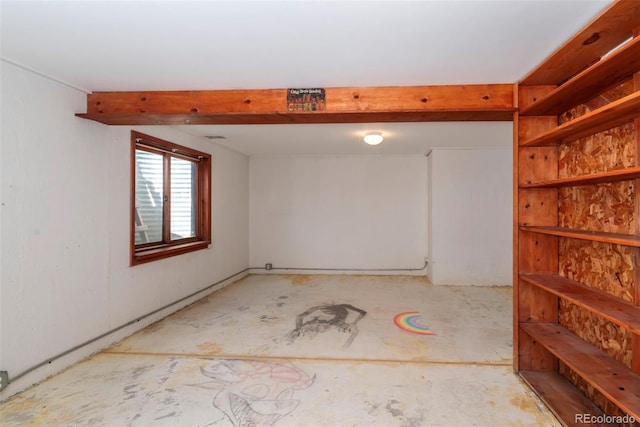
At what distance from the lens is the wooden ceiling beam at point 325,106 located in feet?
7.62

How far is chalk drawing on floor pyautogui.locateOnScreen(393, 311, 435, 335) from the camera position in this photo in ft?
10.2

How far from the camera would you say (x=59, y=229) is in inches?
92.0

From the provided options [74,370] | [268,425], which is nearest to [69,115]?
[74,370]

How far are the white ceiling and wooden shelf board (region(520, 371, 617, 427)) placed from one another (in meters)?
2.21

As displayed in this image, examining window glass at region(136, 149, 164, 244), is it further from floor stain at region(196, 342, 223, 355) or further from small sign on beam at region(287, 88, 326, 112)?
small sign on beam at region(287, 88, 326, 112)

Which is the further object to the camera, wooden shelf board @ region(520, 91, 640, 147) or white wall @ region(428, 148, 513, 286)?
white wall @ region(428, 148, 513, 286)

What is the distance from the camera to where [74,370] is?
2.34 m

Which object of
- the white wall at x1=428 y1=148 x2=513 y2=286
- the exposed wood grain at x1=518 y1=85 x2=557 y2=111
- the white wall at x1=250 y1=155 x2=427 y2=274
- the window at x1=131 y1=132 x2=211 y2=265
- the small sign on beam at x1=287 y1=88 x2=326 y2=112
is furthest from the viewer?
the white wall at x1=250 y1=155 x2=427 y2=274

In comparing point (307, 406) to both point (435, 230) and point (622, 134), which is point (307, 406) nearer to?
point (622, 134)

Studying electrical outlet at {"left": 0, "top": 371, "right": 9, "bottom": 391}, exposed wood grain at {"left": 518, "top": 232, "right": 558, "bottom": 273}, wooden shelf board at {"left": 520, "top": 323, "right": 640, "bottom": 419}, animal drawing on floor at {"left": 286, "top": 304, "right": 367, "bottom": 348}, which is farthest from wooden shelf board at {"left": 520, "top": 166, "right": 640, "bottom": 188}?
electrical outlet at {"left": 0, "top": 371, "right": 9, "bottom": 391}

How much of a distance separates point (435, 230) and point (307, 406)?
3881 millimetres

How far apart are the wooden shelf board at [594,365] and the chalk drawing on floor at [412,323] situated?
3.42ft

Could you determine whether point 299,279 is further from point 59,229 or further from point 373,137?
point 59,229

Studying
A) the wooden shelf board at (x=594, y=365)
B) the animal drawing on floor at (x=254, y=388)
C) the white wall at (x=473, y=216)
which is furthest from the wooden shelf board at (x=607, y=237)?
the white wall at (x=473, y=216)
